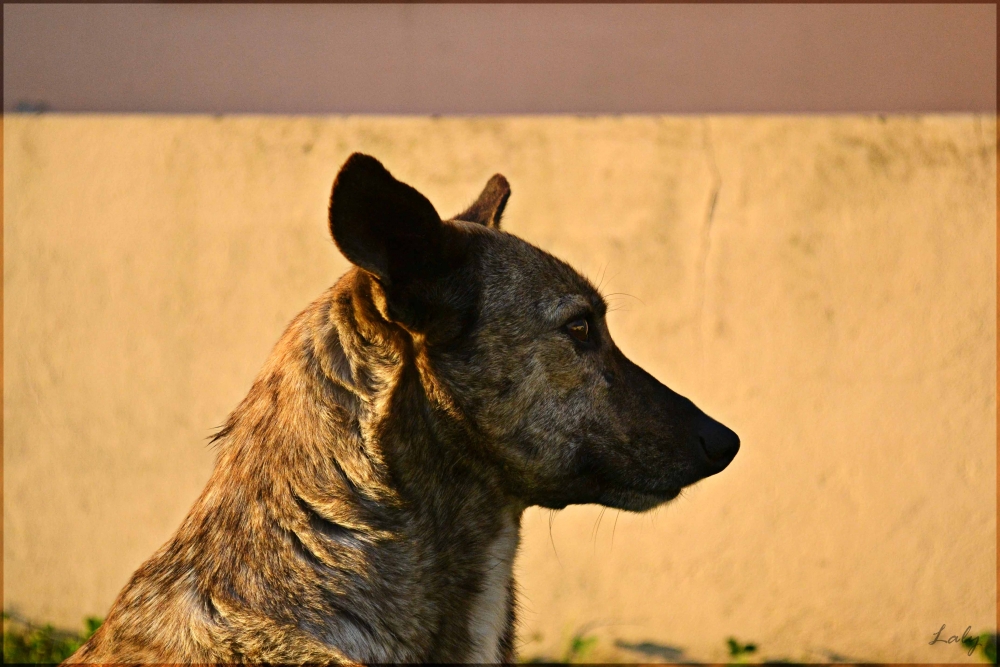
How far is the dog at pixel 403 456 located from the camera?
2.26 meters

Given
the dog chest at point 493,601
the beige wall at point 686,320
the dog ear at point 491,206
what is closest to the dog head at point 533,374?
the dog chest at point 493,601

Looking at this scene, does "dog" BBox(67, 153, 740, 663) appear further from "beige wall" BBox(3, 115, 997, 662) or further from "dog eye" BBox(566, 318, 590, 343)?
"beige wall" BBox(3, 115, 997, 662)

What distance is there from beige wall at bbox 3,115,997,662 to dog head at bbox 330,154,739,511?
2.42m

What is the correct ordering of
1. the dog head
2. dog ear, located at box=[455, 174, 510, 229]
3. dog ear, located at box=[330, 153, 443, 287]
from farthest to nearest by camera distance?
dog ear, located at box=[455, 174, 510, 229] < the dog head < dog ear, located at box=[330, 153, 443, 287]

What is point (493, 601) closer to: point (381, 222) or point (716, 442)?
point (716, 442)

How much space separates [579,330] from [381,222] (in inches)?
28.1

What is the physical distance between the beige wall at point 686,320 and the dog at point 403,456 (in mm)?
2463

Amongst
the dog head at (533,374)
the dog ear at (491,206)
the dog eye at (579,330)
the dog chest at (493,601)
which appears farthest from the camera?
the dog ear at (491,206)

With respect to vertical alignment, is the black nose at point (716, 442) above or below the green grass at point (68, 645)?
above
